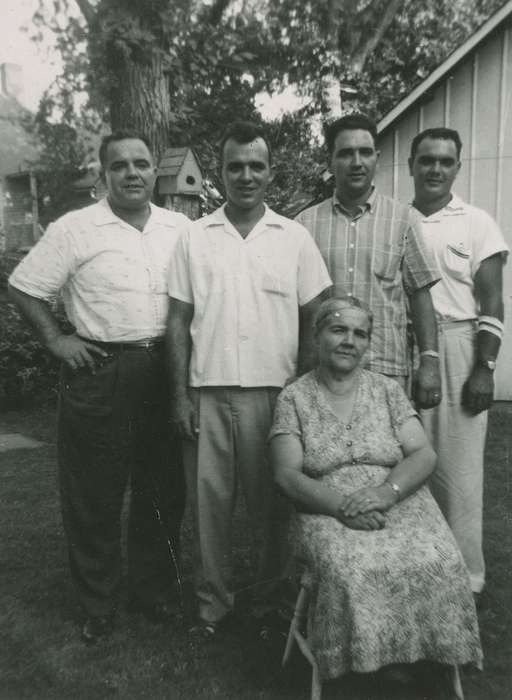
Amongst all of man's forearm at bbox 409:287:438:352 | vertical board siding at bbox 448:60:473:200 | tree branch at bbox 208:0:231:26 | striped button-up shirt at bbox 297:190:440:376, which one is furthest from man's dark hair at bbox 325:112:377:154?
tree branch at bbox 208:0:231:26

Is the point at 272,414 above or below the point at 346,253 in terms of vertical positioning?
below

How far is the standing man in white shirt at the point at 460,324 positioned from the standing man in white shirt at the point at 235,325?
689mm

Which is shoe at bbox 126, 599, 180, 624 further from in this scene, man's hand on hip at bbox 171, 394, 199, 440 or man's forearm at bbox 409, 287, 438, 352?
man's forearm at bbox 409, 287, 438, 352

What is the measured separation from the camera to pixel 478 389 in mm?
3389

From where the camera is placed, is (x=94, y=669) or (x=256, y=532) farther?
(x=256, y=532)

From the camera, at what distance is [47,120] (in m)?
9.47

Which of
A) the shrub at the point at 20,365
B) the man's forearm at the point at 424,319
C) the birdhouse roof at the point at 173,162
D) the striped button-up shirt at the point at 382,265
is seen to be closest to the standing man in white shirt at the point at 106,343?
the striped button-up shirt at the point at 382,265

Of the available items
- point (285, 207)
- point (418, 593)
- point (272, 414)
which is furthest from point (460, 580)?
point (285, 207)

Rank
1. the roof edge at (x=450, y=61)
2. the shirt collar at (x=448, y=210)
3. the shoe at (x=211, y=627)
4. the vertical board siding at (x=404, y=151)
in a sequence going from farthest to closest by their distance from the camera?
the vertical board siding at (x=404, y=151), the roof edge at (x=450, y=61), the shirt collar at (x=448, y=210), the shoe at (x=211, y=627)

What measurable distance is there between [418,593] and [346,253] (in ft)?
5.10

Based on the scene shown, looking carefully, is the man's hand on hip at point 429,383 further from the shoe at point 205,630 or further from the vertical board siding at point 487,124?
the vertical board siding at point 487,124

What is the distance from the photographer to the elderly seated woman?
248 cm

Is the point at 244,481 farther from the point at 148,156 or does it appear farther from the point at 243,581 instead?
the point at 148,156

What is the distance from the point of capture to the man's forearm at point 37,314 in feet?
10.6
